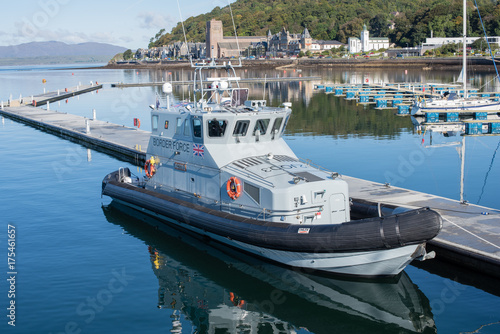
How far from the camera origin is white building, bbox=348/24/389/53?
169 metres

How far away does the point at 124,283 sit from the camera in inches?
552

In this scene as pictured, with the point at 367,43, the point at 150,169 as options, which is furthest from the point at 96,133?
the point at 367,43

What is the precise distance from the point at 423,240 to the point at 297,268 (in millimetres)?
3560

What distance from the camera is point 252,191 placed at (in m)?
14.4

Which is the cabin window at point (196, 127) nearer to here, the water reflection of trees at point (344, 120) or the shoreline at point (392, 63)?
the water reflection of trees at point (344, 120)

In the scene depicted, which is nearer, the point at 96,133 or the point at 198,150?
the point at 198,150

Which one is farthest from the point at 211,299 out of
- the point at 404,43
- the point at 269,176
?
the point at 404,43

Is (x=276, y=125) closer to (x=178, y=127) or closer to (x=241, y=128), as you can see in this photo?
(x=241, y=128)

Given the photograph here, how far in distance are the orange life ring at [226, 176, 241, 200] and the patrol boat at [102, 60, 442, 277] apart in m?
0.03

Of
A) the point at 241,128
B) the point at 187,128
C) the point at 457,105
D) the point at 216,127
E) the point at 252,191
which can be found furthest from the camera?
the point at 457,105

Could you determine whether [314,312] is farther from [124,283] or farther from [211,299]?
[124,283]

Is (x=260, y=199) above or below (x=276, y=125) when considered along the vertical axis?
below

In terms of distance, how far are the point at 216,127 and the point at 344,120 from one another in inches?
1190

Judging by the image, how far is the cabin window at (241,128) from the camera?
51.0ft
